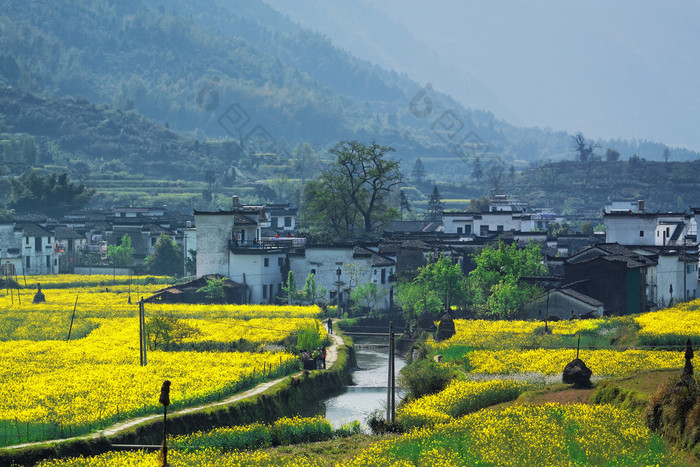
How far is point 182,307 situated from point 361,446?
39.0 m

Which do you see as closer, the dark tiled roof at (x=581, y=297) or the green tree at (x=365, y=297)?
the dark tiled roof at (x=581, y=297)

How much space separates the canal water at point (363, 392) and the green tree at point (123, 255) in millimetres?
46559

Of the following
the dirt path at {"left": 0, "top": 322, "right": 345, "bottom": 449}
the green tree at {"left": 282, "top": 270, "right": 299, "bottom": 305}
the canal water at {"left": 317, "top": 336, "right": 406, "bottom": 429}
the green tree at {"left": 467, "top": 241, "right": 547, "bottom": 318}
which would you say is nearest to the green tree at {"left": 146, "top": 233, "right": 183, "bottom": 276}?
the green tree at {"left": 282, "top": 270, "right": 299, "bottom": 305}

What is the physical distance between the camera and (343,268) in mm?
80375

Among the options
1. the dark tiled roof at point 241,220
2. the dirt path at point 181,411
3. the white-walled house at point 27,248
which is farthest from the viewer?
the white-walled house at point 27,248

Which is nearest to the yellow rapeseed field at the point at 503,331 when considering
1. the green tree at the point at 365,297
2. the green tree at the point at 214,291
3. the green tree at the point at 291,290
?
the green tree at the point at 365,297

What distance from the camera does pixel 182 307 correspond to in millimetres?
70062

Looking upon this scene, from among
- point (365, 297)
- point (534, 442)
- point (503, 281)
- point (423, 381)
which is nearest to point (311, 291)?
point (365, 297)

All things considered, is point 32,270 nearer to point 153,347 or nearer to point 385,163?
point 385,163

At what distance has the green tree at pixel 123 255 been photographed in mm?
103438

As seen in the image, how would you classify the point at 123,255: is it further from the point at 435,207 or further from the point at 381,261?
the point at 435,207

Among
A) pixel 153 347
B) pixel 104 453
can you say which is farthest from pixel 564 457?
pixel 153 347

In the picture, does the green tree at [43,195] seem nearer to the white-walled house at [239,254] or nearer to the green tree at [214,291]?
the white-walled house at [239,254]

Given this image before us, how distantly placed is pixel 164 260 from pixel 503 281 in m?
44.6
